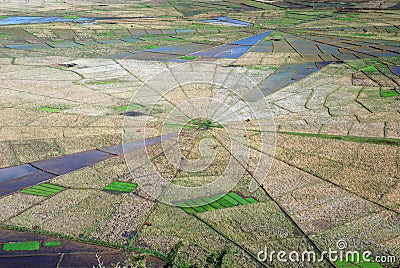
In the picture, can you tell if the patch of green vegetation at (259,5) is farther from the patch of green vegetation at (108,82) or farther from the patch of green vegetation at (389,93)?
the patch of green vegetation at (389,93)

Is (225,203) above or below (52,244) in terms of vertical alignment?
above

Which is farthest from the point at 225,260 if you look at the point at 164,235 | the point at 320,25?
the point at 320,25

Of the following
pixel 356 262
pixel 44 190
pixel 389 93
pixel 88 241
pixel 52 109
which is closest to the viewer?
pixel 356 262

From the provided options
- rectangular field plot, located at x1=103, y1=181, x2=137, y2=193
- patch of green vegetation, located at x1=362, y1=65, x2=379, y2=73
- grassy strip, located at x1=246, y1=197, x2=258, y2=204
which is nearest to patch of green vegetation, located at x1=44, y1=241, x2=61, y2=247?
rectangular field plot, located at x1=103, y1=181, x2=137, y2=193

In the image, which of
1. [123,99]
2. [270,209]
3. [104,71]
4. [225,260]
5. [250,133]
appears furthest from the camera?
[104,71]

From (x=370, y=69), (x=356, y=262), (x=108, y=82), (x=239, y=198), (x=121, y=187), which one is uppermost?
(x=370, y=69)

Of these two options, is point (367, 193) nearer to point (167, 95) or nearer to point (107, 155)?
point (107, 155)

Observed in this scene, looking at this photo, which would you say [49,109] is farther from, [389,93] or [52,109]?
[389,93]

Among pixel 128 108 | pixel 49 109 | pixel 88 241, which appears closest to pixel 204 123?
pixel 128 108
